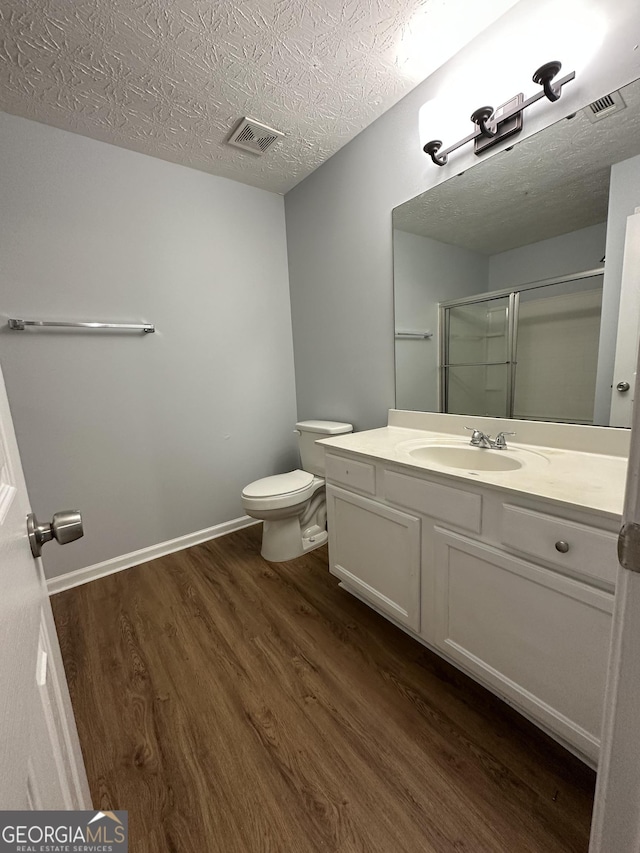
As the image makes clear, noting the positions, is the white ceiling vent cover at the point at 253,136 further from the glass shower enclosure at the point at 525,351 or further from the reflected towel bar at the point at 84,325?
the glass shower enclosure at the point at 525,351

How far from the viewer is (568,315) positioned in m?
1.28

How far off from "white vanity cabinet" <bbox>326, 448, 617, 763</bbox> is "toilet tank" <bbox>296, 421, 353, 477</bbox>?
0.70 m

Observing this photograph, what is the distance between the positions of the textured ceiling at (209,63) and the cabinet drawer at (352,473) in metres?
1.64

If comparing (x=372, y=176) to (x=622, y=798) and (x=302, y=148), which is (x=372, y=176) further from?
(x=622, y=798)

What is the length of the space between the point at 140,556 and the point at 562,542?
7.10ft

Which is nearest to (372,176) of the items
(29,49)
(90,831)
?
(29,49)

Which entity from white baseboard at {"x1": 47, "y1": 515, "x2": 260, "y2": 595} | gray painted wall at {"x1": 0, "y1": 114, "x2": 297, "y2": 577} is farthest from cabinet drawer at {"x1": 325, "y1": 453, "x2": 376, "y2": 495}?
white baseboard at {"x1": 47, "y1": 515, "x2": 260, "y2": 595}

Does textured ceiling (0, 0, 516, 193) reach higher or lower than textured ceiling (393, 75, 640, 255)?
higher

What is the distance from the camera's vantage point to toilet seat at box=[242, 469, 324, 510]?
191cm

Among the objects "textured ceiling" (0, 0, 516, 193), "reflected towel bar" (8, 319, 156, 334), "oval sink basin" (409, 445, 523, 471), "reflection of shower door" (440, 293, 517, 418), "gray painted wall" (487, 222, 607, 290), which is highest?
"textured ceiling" (0, 0, 516, 193)

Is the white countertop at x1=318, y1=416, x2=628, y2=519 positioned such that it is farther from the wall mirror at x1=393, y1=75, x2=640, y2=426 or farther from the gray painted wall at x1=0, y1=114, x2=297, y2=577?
the gray painted wall at x1=0, y1=114, x2=297, y2=577

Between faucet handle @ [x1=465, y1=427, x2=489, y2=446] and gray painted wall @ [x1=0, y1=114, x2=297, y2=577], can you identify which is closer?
faucet handle @ [x1=465, y1=427, x2=489, y2=446]

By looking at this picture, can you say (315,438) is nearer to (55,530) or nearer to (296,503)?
(296,503)

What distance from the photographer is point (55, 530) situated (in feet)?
1.73
